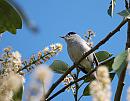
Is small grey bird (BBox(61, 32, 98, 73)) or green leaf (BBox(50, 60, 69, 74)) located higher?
small grey bird (BBox(61, 32, 98, 73))

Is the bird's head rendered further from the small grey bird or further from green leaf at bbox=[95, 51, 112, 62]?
green leaf at bbox=[95, 51, 112, 62]

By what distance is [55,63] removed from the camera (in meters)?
1.21

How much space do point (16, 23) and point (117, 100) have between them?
274 millimetres

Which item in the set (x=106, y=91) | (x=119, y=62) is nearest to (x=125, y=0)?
(x=119, y=62)

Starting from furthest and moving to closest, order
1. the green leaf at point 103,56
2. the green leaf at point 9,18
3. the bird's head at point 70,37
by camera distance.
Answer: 1. the bird's head at point 70,37
2. the green leaf at point 103,56
3. the green leaf at point 9,18

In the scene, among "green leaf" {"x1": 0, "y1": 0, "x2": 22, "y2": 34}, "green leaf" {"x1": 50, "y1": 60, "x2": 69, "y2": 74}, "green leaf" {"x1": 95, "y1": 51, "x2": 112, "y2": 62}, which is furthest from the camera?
"green leaf" {"x1": 95, "y1": 51, "x2": 112, "y2": 62}

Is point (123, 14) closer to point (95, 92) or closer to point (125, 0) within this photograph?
point (125, 0)

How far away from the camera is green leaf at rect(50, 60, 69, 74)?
1.17m

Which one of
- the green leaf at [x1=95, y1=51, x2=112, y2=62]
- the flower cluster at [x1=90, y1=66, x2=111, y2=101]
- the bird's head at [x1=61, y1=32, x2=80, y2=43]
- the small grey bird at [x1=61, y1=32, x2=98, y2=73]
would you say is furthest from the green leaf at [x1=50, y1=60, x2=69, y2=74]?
the bird's head at [x1=61, y1=32, x2=80, y2=43]

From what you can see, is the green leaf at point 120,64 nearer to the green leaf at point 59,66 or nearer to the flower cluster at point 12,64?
the flower cluster at point 12,64

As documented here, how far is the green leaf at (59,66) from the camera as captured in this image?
1170 mm

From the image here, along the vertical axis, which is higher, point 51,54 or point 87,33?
point 87,33

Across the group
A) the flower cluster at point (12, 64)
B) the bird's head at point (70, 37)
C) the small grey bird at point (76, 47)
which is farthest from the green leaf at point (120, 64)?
the bird's head at point (70, 37)

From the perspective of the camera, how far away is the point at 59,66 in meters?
1.20
